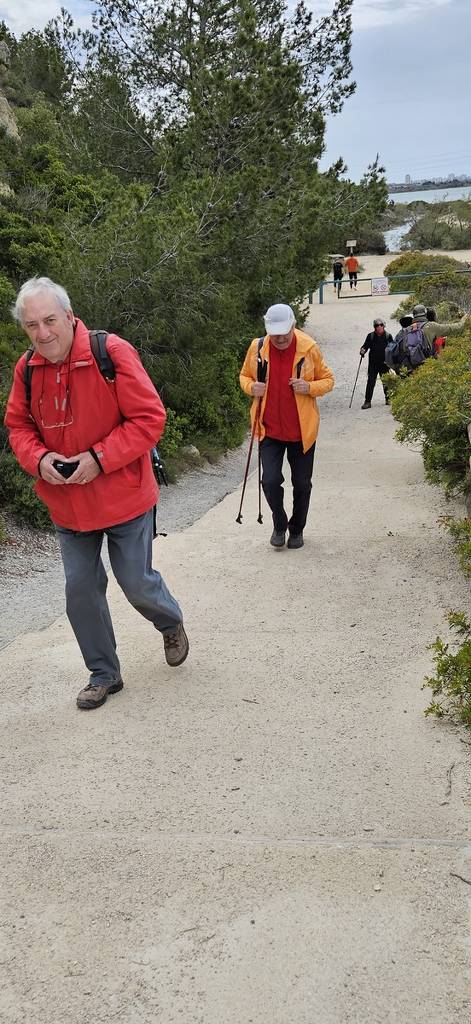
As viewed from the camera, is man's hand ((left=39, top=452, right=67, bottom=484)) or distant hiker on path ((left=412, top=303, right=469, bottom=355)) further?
distant hiker on path ((left=412, top=303, right=469, bottom=355))

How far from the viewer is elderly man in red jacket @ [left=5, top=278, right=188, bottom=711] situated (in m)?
3.73

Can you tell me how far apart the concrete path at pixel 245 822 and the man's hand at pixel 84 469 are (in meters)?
1.12

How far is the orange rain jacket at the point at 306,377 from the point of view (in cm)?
646

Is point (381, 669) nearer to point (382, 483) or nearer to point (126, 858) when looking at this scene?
point (126, 858)

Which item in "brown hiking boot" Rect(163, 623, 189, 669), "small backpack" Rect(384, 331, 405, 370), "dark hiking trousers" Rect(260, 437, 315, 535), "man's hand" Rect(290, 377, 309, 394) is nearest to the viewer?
"brown hiking boot" Rect(163, 623, 189, 669)

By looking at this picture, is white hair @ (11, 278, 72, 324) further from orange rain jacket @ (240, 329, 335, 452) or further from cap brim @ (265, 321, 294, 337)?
orange rain jacket @ (240, 329, 335, 452)

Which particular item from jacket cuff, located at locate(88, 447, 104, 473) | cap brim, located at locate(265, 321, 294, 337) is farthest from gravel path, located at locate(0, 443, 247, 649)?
cap brim, located at locate(265, 321, 294, 337)

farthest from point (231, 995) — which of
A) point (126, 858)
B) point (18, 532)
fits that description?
point (18, 532)

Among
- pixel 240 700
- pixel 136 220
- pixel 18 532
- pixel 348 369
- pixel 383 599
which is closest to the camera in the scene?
pixel 240 700

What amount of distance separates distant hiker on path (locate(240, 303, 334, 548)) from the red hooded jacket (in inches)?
100

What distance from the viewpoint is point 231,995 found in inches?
94.8

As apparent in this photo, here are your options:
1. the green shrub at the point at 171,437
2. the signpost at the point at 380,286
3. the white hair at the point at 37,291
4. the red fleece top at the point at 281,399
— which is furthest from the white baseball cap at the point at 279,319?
the signpost at the point at 380,286

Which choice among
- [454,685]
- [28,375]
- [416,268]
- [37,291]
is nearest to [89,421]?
[28,375]

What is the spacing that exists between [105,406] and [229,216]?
929cm
